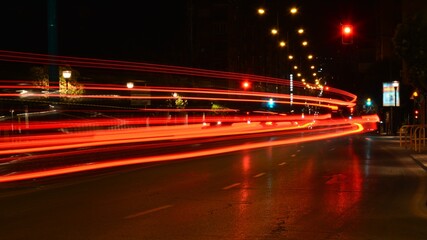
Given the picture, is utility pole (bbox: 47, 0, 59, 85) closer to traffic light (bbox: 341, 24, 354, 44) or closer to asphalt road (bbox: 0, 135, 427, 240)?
asphalt road (bbox: 0, 135, 427, 240)

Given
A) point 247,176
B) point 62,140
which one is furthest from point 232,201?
point 62,140

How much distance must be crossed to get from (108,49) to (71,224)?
30.7 m

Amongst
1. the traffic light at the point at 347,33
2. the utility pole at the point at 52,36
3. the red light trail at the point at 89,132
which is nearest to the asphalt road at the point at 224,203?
the red light trail at the point at 89,132

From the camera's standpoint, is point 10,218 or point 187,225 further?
point 10,218

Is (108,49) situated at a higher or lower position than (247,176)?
higher

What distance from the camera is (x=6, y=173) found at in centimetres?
1873

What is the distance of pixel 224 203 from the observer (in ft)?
41.0

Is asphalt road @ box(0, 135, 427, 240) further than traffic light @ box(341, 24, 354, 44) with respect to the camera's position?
No

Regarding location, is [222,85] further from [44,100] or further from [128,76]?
[44,100]

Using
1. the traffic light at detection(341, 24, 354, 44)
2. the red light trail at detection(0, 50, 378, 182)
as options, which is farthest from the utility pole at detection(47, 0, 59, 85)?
the traffic light at detection(341, 24, 354, 44)

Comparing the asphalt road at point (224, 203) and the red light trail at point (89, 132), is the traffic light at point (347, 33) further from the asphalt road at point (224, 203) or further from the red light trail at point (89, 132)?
the red light trail at point (89, 132)

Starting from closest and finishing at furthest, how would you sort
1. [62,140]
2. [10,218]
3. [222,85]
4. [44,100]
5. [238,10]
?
1. [10,218]
2. [62,140]
3. [44,100]
4. [222,85]
5. [238,10]

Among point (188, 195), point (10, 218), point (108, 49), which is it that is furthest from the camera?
point (108, 49)

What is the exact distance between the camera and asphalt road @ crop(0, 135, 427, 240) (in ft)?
31.0
